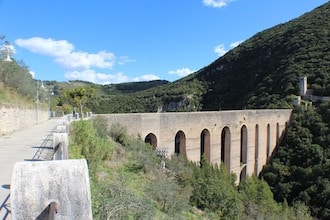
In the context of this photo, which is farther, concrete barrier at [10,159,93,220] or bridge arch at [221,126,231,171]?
bridge arch at [221,126,231,171]

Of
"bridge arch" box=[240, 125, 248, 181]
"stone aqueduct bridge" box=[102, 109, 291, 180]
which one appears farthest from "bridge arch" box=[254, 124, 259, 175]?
"bridge arch" box=[240, 125, 248, 181]

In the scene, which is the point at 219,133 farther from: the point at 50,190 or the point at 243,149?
the point at 50,190

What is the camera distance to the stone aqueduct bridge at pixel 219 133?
19.2 metres

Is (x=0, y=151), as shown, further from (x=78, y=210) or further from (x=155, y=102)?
(x=155, y=102)

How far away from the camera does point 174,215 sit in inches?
353

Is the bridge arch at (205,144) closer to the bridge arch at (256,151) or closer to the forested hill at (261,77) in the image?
the bridge arch at (256,151)

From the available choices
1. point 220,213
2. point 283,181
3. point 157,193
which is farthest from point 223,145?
point 157,193

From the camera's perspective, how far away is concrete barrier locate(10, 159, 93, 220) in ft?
3.84

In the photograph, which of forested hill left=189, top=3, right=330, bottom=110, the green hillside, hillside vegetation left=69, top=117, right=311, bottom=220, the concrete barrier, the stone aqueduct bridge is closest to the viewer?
the concrete barrier

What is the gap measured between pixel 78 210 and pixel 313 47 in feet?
176

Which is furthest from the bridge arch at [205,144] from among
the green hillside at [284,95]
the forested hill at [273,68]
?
the forested hill at [273,68]

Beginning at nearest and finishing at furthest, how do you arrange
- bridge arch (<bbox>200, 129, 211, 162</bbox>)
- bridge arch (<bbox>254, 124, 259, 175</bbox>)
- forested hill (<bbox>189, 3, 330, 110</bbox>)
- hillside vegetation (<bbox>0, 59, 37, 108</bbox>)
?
hillside vegetation (<bbox>0, 59, 37, 108</bbox>), bridge arch (<bbox>200, 129, 211, 162</bbox>), bridge arch (<bbox>254, 124, 259, 175</bbox>), forested hill (<bbox>189, 3, 330, 110</bbox>)

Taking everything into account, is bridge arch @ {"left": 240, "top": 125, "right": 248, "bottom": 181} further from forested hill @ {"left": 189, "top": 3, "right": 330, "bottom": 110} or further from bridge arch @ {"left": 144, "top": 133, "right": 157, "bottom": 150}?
forested hill @ {"left": 189, "top": 3, "right": 330, "bottom": 110}

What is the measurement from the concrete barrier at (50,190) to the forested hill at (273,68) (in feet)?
124
